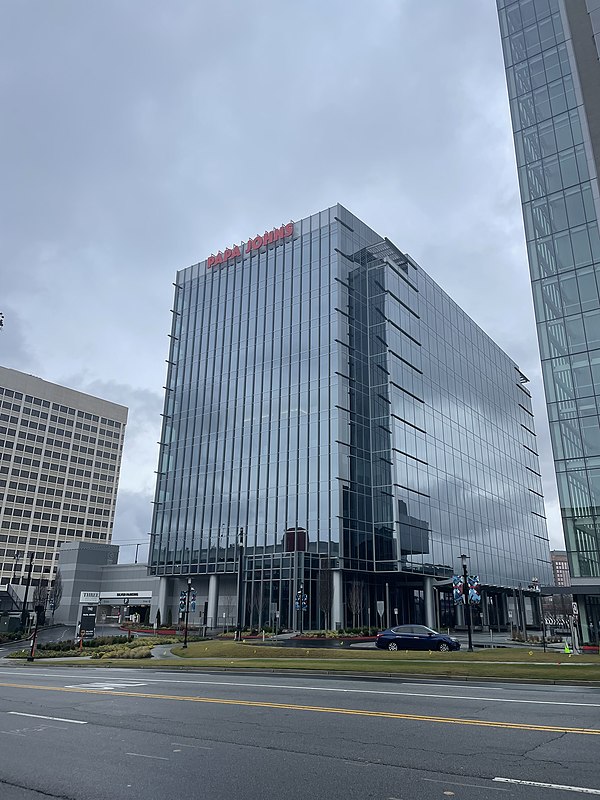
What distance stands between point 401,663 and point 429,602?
4691cm

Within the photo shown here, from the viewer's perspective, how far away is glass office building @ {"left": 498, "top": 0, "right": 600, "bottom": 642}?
1524 inches

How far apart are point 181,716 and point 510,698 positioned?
789cm

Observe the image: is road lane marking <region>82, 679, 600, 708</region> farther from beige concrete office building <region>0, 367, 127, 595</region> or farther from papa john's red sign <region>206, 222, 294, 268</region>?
beige concrete office building <region>0, 367, 127, 595</region>

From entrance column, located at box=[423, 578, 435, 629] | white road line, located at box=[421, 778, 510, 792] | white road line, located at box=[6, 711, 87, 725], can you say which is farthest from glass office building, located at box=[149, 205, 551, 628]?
white road line, located at box=[421, 778, 510, 792]

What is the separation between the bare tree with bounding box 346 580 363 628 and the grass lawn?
87.9 feet

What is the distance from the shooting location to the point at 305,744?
9.57 meters

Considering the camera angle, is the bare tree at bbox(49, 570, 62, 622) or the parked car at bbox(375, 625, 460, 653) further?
the bare tree at bbox(49, 570, 62, 622)

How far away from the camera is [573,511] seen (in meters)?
38.9

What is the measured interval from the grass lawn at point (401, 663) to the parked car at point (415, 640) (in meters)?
3.45

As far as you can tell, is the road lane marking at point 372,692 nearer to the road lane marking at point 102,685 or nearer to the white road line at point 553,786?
the road lane marking at point 102,685

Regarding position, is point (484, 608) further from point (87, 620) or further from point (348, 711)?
point (348, 711)

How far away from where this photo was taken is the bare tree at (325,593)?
5838cm

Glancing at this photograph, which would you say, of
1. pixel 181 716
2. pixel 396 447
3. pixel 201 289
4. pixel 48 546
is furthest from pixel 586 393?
pixel 48 546

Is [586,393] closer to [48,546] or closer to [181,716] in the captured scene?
[181,716]
